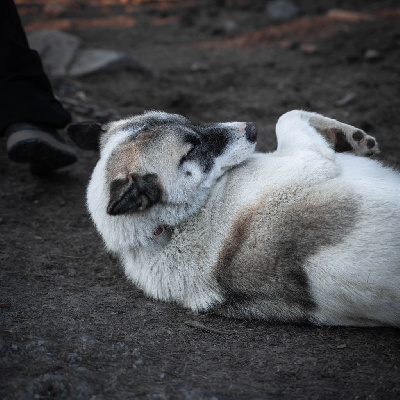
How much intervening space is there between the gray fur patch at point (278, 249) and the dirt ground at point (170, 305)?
180mm

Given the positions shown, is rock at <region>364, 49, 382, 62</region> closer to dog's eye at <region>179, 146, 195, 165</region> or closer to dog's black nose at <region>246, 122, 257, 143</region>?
dog's black nose at <region>246, 122, 257, 143</region>

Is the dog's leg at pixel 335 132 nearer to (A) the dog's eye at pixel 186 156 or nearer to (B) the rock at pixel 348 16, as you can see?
(A) the dog's eye at pixel 186 156

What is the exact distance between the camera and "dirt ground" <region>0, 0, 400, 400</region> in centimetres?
269

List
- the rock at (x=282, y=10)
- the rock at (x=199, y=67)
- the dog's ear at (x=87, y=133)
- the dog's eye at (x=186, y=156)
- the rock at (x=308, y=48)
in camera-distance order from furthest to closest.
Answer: the rock at (x=282, y=10) → the rock at (x=308, y=48) → the rock at (x=199, y=67) → the dog's ear at (x=87, y=133) → the dog's eye at (x=186, y=156)

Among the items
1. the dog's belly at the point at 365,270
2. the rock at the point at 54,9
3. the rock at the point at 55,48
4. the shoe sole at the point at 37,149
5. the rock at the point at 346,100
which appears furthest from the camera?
the rock at the point at 54,9

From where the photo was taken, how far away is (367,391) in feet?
8.58

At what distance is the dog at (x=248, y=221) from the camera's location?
9.62 ft

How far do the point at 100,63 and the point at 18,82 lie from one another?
338 centimetres

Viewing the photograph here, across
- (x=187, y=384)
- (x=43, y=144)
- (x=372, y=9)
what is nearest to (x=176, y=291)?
(x=187, y=384)

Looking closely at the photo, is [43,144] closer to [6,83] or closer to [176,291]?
[6,83]

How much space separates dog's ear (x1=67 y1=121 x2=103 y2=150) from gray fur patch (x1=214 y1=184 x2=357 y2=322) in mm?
1385

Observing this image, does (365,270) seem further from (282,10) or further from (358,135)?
(282,10)

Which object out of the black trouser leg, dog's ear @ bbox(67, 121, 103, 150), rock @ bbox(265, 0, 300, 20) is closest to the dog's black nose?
dog's ear @ bbox(67, 121, 103, 150)

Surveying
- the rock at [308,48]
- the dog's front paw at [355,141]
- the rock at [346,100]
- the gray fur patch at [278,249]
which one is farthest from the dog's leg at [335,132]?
the rock at [308,48]
